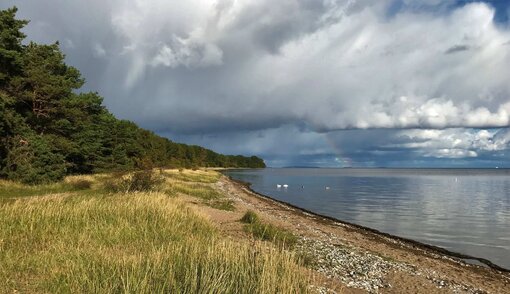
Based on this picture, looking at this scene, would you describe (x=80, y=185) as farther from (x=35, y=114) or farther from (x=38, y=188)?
(x=35, y=114)

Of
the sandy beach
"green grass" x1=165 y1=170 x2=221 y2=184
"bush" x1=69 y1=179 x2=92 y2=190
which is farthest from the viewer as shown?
"green grass" x1=165 y1=170 x2=221 y2=184

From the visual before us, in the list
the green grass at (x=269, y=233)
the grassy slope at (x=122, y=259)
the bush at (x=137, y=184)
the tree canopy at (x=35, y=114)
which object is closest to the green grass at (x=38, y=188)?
the tree canopy at (x=35, y=114)

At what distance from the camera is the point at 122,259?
1062 centimetres

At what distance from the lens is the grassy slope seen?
8719mm

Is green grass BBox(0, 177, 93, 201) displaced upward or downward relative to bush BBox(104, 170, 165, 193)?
downward

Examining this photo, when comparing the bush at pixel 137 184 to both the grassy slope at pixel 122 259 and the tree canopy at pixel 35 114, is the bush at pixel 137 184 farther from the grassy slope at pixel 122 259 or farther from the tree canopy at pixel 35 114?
the grassy slope at pixel 122 259

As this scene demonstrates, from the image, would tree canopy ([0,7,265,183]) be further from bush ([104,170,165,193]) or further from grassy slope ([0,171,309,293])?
grassy slope ([0,171,309,293])

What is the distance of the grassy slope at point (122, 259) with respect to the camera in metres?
8.72

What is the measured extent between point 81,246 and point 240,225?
1278cm

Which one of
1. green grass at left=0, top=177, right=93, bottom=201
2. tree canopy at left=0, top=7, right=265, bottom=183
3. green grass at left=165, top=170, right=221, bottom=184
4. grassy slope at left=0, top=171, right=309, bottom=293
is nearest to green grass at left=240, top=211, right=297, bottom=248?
grassy slope at left=0, top=171, right=309, bottom=293

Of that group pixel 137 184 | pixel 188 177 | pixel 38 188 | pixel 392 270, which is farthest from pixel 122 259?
pixel 188 177

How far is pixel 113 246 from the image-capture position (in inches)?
508

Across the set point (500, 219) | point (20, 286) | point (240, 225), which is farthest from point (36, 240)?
point (500, 219)

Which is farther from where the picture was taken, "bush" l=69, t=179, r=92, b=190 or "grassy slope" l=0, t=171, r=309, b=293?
"bush" l=69, t=179, r=92, b=190
